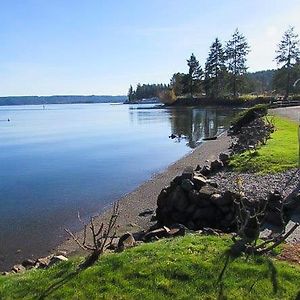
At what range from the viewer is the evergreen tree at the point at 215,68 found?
330 feet

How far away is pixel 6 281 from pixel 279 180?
9.65 metres

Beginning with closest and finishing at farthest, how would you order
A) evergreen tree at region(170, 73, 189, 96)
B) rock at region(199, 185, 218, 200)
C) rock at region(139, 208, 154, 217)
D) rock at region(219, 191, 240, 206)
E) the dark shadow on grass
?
1. the dark shadow on grass
2. rock at region(219, 191, 240, 206)
3. rock at region(199, 185, 218, 200)
4. rock at region(139, 208, 154, 217)
5. evergreen tree at region(170, 73, 189, 96)

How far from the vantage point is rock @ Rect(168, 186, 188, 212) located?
13.0 metres

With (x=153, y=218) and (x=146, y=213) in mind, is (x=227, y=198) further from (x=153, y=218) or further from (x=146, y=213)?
(x=146, y=213)

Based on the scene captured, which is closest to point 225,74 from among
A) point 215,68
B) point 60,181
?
point 215,68

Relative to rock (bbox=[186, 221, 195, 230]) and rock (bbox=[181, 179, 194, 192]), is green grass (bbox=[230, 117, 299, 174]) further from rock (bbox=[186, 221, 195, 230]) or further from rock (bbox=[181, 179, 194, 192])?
rock (bbox=[186, 221, 195, 230])

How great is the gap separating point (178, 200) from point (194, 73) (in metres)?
102

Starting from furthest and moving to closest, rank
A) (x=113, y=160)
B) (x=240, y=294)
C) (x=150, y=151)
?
(x=150, y=151), (x=113, y=160), (x=240, y=294)

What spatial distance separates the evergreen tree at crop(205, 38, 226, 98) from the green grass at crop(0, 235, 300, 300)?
9605 centimetres

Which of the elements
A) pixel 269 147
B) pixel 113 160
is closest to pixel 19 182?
pixel 113 160

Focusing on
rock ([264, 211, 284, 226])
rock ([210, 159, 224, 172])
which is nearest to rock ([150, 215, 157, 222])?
rock ([264, 211, 284, 226])

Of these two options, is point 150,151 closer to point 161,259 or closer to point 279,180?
point 279,180

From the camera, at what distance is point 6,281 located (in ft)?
23.7

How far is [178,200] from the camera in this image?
1316cm
